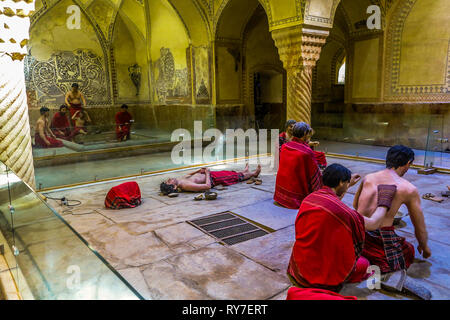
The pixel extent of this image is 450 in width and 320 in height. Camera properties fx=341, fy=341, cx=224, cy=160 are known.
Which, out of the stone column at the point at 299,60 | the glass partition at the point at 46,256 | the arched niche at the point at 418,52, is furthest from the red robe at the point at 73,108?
the arched niche at the point at 418,52

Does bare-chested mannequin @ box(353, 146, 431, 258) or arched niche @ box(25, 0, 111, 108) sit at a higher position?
arched niche @ box(25, 0, 111, 108)

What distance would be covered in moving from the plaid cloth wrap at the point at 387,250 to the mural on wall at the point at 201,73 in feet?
30.0

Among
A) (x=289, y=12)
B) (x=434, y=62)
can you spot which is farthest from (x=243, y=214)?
(x=434, y=62)

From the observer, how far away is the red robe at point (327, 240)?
91.2 inches

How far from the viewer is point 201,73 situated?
11.5 meters

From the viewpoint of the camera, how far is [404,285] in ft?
8.24

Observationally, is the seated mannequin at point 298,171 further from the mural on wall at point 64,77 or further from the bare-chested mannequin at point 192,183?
the mural on wall at point 64,77

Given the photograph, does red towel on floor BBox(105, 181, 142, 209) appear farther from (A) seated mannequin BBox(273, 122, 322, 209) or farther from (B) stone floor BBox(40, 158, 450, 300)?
(A) seated mannequin BBox(273, 122, 322, 209)

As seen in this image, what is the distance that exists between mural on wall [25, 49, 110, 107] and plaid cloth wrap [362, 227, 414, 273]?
12.5 meters

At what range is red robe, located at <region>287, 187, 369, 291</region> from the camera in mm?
2316

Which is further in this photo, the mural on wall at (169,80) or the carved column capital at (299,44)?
the mural on wall at (169,80)

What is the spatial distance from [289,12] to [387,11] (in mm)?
3742

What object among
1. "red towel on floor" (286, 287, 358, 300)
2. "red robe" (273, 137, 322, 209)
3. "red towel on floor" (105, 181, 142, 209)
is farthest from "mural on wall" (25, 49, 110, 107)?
"red towel on floor" (286, 287, 358, 300)

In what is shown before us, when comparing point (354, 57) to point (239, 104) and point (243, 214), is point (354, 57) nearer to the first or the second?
point (239, 104)
